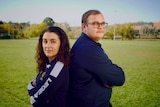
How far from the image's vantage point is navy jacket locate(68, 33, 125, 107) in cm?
215

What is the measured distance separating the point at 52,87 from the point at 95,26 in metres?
0.79

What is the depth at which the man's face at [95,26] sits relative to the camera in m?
2.38

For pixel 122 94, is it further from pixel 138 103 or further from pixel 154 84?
pixel 154 84

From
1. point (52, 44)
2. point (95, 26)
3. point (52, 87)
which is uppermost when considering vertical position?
point (95, 26)

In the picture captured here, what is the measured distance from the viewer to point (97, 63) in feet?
7.07

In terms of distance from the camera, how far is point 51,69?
85.2 inches

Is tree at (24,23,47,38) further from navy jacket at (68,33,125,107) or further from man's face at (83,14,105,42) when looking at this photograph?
navy jacket at (68,33,125,107)

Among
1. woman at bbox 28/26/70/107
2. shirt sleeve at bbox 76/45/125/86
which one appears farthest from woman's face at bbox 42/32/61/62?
shirt sleeve at bbox 76/45/125/86

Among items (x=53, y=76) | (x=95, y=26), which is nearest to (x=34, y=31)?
(x=95, y=26)

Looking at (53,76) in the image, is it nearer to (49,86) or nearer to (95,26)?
(49,86)

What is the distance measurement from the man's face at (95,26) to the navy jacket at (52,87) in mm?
489

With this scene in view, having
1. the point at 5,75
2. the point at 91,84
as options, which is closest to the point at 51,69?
the point at 91,84

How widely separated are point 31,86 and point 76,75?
51cm

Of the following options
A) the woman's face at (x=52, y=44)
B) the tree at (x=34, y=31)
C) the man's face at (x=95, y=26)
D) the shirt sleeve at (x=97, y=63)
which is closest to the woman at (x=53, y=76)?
the woman's face at (x=52, y=44)
